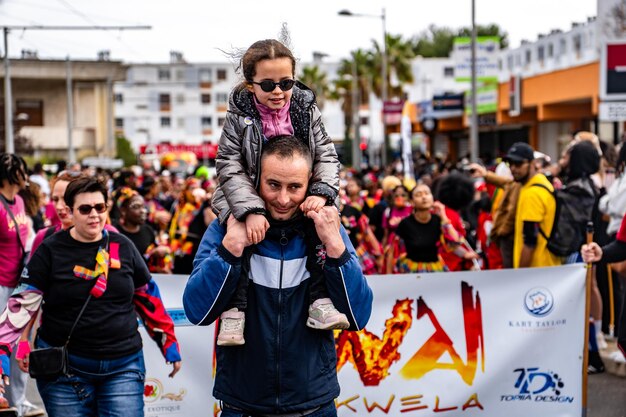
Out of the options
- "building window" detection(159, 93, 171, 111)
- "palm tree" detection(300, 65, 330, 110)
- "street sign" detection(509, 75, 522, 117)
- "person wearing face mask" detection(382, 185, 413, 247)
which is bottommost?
"person wearing face mask" detection(382, 185, 413, 247)

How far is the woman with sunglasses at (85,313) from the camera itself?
4.72 metres

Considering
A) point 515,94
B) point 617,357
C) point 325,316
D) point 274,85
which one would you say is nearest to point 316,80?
point 515,94

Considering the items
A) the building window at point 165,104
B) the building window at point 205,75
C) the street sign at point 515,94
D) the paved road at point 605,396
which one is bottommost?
the paved road at point 605,396

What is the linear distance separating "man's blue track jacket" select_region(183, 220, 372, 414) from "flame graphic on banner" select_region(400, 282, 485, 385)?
10.3ft

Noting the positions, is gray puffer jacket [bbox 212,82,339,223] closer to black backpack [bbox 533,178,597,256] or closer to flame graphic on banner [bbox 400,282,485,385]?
flame graphic on banner [bbox 400,282,485,385]

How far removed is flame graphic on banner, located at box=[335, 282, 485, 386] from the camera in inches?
256

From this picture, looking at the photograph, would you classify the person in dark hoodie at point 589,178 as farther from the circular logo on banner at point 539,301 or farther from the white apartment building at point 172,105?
the white apartment building at point 172,105

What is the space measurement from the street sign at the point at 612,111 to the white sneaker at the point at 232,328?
24.9 feet

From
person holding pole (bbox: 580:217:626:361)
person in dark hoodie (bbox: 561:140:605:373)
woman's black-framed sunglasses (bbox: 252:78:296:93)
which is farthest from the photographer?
person in dark hoodie (bbox: 561:140:605:373)

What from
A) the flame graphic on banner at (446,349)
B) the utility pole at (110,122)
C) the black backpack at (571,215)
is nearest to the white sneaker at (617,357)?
the black backpack at (571,215)

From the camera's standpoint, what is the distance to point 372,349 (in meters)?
6.53

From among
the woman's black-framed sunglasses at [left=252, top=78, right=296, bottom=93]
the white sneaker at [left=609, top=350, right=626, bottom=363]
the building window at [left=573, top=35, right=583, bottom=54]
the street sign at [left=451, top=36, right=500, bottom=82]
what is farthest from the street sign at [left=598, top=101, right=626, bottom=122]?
the building window at [left=573, top=35, right=583, bottom=54]

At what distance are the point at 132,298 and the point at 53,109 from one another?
56.0 meters

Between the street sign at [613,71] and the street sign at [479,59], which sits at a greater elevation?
the street sign at [479,59]
